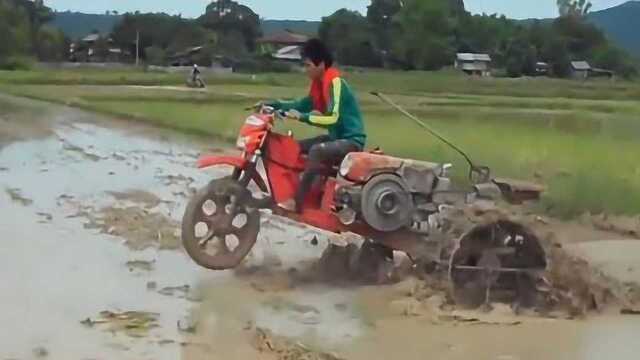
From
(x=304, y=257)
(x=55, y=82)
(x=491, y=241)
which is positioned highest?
(x=491, y=241)

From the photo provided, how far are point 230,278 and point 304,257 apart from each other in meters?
1.20

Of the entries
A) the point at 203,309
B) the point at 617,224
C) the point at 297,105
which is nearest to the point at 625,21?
the point at 617,224

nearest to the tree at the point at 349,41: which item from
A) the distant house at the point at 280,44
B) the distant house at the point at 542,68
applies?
the distant house at the point at 280,44

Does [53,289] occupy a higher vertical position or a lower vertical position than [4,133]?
higher

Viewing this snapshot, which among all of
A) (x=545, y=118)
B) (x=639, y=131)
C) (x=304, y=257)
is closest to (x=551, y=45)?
(x=545, y=118)

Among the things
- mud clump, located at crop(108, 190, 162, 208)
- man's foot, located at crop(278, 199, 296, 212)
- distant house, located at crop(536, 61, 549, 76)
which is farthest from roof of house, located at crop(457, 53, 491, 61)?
man's foot, located at crop(278, 199, 296, 212)

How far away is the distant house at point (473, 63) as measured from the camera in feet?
227

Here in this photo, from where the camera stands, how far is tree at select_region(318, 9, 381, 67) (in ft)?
245

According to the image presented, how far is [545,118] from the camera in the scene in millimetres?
29953

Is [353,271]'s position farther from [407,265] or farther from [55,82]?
[55,82]

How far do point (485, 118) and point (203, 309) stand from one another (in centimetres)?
2268

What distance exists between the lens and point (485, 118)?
29328 mm

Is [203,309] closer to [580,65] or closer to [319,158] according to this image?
[319,158]

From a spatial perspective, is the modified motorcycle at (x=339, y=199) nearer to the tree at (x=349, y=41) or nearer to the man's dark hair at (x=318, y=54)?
the man's dark hair at (x=318, y=54)
